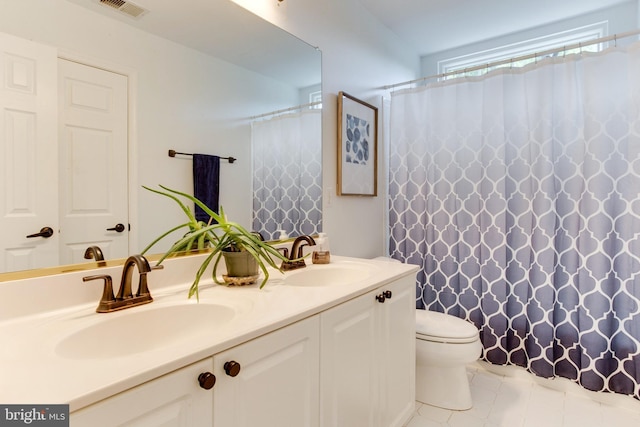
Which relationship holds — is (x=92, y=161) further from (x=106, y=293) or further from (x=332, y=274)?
(x=332, y=274)

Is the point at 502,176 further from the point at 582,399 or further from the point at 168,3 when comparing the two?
the point at 168,3

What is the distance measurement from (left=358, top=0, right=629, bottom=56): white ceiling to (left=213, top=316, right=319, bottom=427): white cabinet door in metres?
2.17

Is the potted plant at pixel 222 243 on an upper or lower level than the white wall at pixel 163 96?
lower

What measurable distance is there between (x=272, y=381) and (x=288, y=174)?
1.10 metres

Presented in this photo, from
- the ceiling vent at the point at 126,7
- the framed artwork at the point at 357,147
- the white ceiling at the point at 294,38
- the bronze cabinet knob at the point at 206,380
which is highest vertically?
the white ceiling at the point at 294,38

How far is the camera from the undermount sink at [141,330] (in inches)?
34.2

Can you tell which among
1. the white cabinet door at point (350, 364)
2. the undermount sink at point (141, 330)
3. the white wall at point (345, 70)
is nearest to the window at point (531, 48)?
the white wall at point (345, 70)

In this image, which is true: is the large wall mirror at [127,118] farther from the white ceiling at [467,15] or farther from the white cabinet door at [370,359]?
the white ceiling at [467,15]

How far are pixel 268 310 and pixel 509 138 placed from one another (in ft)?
6.18

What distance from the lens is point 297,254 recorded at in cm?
175

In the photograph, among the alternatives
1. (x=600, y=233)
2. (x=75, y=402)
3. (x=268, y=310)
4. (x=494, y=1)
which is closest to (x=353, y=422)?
(x=268, y=310)

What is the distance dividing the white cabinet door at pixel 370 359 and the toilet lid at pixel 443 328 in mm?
258

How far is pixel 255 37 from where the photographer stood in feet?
5.35

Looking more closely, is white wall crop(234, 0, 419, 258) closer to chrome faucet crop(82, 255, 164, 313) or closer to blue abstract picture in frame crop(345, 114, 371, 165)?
blue abstract picture in frame crop(345, 114, 371, 165)
